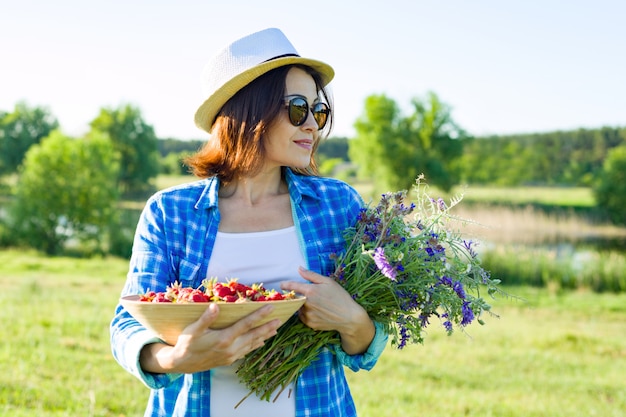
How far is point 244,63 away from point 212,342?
103cm

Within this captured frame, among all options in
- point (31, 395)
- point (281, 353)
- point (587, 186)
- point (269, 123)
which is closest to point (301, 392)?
point (281, 353)

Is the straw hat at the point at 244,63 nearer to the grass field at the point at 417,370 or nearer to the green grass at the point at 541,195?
the grass field at the point at 417,370

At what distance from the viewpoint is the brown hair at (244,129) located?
2.30m

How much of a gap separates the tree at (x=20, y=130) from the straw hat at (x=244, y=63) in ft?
167

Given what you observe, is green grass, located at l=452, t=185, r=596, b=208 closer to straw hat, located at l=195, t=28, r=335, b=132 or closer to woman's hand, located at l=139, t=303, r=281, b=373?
straw hat, located at l=195, t=28, r=335, b=132

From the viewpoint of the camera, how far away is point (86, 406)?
16.1 ft

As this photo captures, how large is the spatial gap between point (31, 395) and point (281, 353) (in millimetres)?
3727

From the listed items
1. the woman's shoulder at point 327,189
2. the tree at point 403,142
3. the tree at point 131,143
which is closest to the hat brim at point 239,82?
the woman's shoulder at point 327,189

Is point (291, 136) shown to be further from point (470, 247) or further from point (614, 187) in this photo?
point (614, 187)

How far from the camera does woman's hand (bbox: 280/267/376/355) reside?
201 cm

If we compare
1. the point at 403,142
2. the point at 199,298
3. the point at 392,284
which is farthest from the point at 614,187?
the point at 199,298

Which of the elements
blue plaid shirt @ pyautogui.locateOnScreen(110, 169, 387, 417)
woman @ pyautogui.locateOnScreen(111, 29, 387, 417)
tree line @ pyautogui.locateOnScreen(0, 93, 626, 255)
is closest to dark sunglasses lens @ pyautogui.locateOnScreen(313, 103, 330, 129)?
woman @ pyautogui.locateOnScreen(111, 29, 387, 417)

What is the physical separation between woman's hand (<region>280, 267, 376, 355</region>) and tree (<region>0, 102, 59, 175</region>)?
51.4 m

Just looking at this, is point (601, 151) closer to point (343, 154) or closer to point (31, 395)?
point (343, 154)
